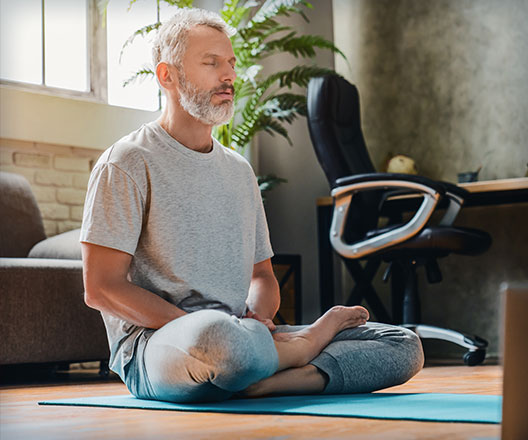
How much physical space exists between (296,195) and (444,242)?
151 centimetres

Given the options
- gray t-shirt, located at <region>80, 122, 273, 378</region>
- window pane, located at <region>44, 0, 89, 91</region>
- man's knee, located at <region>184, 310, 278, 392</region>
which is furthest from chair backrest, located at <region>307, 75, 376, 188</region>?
man's knee, located at <region>184, 310, 278, 392</region>

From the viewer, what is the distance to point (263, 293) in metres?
2.01

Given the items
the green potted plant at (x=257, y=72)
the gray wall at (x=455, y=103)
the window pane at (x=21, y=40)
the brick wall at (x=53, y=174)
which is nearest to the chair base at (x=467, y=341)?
the gray wall at (x=455, y=103)

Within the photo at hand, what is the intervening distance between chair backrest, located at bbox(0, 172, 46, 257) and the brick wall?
238mm

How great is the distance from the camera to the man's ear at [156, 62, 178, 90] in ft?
6.46

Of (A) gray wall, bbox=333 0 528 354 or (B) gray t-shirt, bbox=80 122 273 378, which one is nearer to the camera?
(B) gray t-shirt, bbox=80 122 273 378

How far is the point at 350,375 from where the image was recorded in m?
1.81

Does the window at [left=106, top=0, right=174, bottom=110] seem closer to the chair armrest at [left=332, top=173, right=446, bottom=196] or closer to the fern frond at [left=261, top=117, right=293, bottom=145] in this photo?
the fern frond at [left=261, top=117, right=293, bottom=145]

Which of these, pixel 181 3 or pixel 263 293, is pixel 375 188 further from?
pixel 263 293

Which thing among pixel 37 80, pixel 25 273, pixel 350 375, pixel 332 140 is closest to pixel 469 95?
pixel 332 140

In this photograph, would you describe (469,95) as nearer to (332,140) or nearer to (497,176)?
(497,176)

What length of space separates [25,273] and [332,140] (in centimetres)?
137

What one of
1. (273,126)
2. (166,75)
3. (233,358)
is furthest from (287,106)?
(233,358)

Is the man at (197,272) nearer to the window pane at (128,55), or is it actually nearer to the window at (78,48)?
the window at (78,48)
